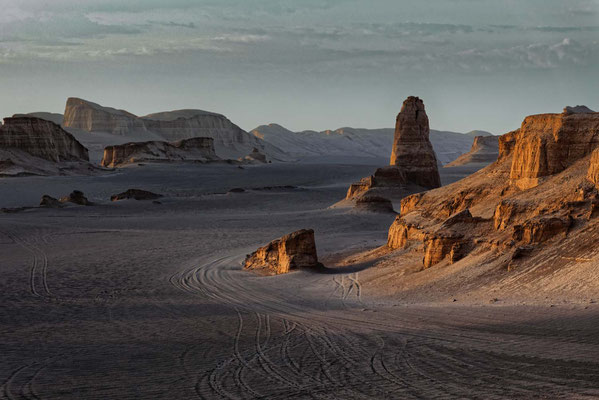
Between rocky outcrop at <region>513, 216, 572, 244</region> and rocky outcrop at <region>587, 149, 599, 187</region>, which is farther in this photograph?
rocky outcrop at <region>587, 149, 599, 187</region>

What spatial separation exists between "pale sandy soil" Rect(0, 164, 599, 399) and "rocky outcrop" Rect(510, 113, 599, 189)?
456 centimetres

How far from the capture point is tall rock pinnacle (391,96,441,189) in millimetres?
46500

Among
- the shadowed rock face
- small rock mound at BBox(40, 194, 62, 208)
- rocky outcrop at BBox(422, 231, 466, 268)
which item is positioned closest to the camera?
rocky outcrop at BBox(422, 231, 466, 268)

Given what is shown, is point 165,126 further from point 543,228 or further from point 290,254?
point 543,228

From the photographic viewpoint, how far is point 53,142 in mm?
79250

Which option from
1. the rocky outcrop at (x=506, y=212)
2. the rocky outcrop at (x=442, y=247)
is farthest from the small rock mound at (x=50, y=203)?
the rocky outcrop at (x=506, y=212)

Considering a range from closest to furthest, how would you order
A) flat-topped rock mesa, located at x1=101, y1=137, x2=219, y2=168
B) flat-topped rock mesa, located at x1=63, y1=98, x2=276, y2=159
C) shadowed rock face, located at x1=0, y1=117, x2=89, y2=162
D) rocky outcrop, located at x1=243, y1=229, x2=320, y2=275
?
rocky outcrop, located at x1=243, y1=229, x2=320, y2=275, shadowed rock face, located at x1=0, y1=117, x2=89, y2=162, flat-topped rock mesa, located at x1=101, y1=137, x2=219, y2=168, flat-topped rock mesa, located at x1=63, y1=98, x2=276, y2=159

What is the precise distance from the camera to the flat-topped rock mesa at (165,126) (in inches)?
5792

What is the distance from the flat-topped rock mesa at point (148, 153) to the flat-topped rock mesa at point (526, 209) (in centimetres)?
7192

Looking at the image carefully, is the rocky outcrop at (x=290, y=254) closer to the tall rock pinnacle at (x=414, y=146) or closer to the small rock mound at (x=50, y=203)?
the tall rock pinnacle at (x=414, y=146)

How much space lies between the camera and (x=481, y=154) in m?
103

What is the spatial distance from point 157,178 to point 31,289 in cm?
5724

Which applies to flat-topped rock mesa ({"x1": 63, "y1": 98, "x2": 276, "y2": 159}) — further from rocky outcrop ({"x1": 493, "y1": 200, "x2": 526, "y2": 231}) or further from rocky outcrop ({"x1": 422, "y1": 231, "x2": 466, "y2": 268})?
rocky outcrop ({"x1": 493, "y1": 200, "x2": 526, "y2": 231})

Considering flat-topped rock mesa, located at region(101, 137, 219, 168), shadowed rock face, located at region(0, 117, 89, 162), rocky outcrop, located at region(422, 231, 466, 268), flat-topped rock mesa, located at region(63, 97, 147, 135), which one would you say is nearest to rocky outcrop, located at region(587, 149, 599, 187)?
rocky outcrop, located at region(422, 231, 466, 268)
